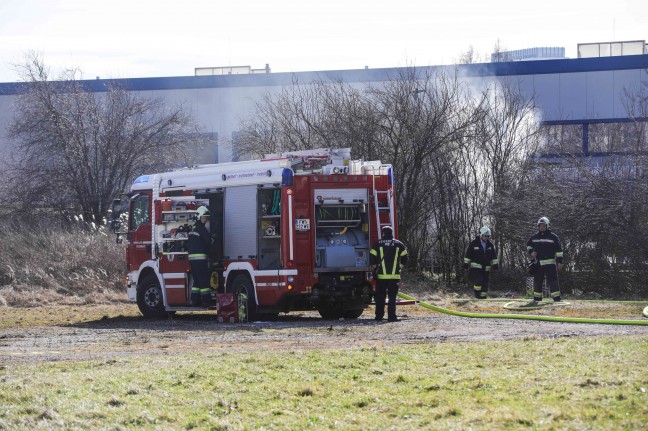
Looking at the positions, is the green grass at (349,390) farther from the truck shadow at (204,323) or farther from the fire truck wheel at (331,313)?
the fire truck wheel at (331,313)

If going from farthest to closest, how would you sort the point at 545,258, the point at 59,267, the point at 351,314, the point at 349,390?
1. the point at 59,267
2. the point at 545,258
3. the point at 351,314
4. the point at 349,390

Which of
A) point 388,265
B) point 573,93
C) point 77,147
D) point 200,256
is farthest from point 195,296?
point 573,93

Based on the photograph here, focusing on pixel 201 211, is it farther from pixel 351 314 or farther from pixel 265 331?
pixel 351 314

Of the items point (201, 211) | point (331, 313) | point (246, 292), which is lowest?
point (331, 313)

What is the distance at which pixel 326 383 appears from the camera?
9867 mm

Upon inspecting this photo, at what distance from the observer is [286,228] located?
17281 mm

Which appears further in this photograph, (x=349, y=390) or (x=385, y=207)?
(x=385, y=207)

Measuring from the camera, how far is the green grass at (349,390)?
7.97m

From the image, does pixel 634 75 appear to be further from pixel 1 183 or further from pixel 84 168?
pixel 1 183

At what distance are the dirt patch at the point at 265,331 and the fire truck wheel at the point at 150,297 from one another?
23cm

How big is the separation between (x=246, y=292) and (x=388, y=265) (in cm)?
258

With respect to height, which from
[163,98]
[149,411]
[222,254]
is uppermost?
[163,98]

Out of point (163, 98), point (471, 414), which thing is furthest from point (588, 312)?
point (163, 98)

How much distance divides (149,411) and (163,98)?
36.0 m
